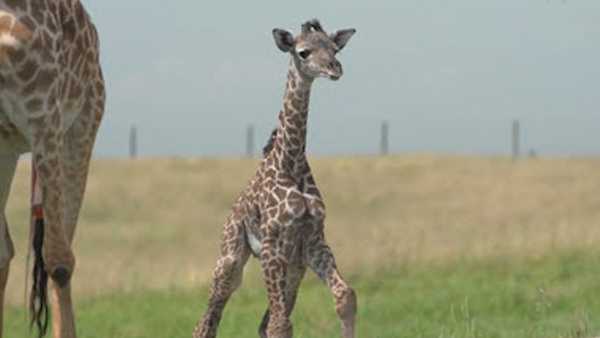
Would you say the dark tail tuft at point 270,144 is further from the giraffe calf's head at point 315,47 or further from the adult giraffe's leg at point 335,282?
the adult giraffe's leg at point 335,282

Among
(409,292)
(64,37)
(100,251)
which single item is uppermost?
(64,37)

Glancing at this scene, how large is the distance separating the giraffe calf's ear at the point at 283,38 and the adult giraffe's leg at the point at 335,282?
0.99 m

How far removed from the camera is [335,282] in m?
6.62

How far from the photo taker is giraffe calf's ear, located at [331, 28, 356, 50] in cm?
689

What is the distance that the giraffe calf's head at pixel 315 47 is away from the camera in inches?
258

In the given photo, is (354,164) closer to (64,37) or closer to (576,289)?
(576,289)

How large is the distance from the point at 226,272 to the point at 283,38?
1.32m

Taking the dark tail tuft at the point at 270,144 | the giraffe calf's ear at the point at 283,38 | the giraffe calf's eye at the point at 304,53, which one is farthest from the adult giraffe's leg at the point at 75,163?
the giraffe calf's eye at the point at 304,53

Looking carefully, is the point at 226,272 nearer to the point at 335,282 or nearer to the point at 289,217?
the point at 289,217

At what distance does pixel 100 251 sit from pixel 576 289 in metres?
13.8

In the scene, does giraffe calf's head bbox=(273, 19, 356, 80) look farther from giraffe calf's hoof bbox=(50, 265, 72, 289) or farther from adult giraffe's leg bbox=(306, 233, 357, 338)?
giraffe calf's hoof bbox=(50, 265, 72, 289)

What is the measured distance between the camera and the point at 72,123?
7.44 metres

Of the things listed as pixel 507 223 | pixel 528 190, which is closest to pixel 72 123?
pixel 507 223

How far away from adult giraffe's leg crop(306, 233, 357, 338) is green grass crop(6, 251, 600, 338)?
4.17 meters
